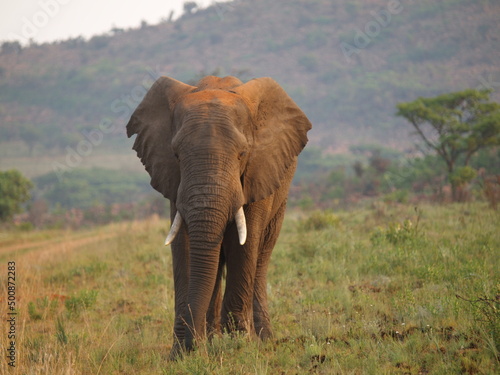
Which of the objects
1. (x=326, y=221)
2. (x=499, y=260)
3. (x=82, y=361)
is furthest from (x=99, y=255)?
(x=499, y=260)

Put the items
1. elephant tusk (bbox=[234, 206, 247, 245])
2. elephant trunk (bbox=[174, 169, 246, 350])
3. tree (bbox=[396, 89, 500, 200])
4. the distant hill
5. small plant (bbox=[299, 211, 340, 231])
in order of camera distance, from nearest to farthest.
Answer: elephant trunk (bbox=[174, 169, 246, 350]) → elephant tusk (bbox=[234, 206, 247, 245]) → small plant (bbox=[299, 211, 340, 231]) → tree (bbox=[396, 89, 500, 200]) → the distant hill

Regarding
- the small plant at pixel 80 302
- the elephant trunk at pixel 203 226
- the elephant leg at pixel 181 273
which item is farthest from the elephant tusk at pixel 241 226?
the small plant at pixel 80 302

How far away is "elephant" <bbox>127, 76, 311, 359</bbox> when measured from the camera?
4.96 meters

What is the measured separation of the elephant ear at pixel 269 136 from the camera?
5.53 metres

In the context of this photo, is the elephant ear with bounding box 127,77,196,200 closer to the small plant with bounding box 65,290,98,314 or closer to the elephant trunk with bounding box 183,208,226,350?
the elephant trunk with bounding box 183,208,226,350

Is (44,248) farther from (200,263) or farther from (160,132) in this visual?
(200,263)

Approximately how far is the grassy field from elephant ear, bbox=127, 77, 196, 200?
1.54 metres

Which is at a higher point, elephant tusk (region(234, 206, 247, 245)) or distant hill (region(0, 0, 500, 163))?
distant hill (region(0, 0, 500, 163))

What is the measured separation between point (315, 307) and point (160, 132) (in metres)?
2.87

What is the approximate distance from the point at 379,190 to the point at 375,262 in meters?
21.2

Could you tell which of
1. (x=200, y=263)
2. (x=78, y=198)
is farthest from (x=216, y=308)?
(x=78, y=198)

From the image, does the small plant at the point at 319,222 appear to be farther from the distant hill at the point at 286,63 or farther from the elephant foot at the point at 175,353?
the distant hill at the point at 286,63

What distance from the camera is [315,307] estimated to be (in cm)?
707

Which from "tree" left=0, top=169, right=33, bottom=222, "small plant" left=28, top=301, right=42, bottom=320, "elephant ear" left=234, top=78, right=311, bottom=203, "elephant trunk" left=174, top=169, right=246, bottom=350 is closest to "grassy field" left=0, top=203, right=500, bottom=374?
"small plant" left=28, top=301, right=42, bottom=320
